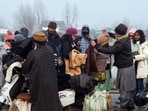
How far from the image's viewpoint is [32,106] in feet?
18.4

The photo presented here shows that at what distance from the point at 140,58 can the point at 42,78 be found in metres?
2.56

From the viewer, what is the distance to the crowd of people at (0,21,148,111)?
17.9ft

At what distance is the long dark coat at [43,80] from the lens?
541 centimetres

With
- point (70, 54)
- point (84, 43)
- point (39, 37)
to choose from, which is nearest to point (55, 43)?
point (70, 54)

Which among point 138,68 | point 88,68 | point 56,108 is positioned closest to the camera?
point 56,108

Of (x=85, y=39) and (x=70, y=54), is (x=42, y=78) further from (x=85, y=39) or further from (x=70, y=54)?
(x=85, y=39)

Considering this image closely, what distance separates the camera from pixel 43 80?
541cm

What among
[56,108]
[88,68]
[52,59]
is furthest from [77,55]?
[56,108]

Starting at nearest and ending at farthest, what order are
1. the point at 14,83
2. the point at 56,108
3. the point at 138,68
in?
1. the point at 56,108
2. the point at 14,83
3. the point at 138,68

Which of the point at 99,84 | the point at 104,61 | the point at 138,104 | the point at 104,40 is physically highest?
the point at 104,40

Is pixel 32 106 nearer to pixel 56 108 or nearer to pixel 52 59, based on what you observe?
pixel 56 108

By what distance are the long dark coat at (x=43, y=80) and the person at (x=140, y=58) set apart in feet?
7.54

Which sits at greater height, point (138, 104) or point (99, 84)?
point (99, 84)

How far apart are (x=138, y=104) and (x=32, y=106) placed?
7.83ft
